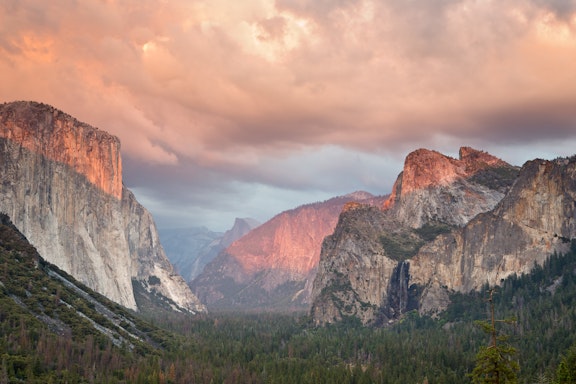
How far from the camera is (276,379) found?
7023 inches

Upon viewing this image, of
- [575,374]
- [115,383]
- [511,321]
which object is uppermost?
[511,321]

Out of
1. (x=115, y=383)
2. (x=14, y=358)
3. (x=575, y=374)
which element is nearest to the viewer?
(x=575, y=374)

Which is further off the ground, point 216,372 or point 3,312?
point 3,312

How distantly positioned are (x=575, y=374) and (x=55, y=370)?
123m

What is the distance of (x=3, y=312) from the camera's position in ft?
583

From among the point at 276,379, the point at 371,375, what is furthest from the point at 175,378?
the point at 371,375

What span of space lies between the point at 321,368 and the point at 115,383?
6755 centimetres

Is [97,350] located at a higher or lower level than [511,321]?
lower

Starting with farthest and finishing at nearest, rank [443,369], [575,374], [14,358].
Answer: [443,369], [14,358], [575,374]

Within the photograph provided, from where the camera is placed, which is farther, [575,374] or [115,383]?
[115,383]

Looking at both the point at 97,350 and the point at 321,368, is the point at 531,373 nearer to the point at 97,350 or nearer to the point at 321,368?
the point at 321,368

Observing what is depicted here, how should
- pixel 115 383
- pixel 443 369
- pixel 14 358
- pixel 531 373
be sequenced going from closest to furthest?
pixel 14 358 < pixel 115 383 < pixel 531 373 < pixel 443 369

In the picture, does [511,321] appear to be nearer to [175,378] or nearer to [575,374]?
[575,374]

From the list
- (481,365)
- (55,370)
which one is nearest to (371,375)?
(55,370)
